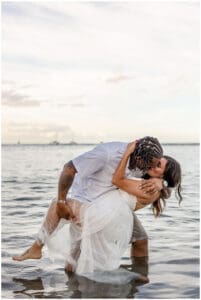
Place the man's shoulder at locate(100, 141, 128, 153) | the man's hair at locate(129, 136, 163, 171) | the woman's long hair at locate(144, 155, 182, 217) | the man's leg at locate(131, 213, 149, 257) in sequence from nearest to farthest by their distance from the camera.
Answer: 1. the man's hair at locate(129, 136, 163, 171)
2. the man's shoulder at locate(100, 141, 128, 153)
3. the woman's long hair at locate(144, 155, 182, 217)
4. the man's leg at locate(131, 213, 149, 257)

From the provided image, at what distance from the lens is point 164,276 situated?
5.48 m

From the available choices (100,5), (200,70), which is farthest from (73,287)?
(100,5)

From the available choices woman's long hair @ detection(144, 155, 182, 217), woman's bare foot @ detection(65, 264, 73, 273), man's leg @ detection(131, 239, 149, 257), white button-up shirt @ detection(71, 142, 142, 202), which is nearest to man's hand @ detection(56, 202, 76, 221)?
white button-up shirt @ detection(71, 142, 142, 202)

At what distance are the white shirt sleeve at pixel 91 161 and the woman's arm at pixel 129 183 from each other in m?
0.16

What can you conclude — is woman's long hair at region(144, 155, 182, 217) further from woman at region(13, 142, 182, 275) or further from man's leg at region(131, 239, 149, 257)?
man's leg at region(131, 239, 149, 257)

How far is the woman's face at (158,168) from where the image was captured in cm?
528

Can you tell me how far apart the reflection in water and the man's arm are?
603 millimetres

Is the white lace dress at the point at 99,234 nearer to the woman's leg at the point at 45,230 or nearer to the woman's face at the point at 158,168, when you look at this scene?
the woman's leg at the point at 45,230

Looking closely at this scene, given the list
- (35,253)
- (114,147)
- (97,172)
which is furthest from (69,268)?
(114,147)

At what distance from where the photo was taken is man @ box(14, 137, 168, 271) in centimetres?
513

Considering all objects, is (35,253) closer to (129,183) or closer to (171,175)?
(129,183)

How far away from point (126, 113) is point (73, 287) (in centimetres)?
334

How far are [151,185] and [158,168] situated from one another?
6.6 inches

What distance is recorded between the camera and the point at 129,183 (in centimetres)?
529
